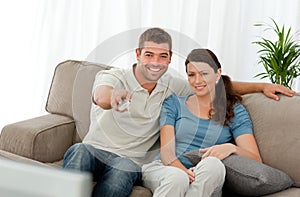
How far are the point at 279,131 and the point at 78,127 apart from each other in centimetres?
89

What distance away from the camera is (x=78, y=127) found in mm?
2504

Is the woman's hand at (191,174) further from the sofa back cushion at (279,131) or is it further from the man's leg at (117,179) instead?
the sofa back cushion at (279,131)

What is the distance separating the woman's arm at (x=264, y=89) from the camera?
228cm

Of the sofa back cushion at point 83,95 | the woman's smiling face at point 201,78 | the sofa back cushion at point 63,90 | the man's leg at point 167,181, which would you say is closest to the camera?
the man's leg at point 167,181

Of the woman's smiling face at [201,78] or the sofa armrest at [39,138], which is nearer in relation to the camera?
the woman's smiling face at [201,78]

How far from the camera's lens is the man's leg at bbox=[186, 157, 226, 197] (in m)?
1.96

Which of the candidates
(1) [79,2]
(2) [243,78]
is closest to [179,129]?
(2) [243,78]

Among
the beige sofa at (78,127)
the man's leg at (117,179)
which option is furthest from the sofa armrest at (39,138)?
the man's leg at (117,179)

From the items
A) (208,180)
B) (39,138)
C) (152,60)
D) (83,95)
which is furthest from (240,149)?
(39,138)

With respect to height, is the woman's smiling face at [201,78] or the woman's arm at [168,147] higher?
the woman's smiling face at [201,78]

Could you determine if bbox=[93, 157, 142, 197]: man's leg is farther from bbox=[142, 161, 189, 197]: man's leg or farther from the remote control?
the remote control

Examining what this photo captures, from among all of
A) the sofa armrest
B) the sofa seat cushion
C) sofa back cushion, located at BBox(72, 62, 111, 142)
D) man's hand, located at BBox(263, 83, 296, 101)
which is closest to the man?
man's hand, located at BBox(263, 83, 296, 101)

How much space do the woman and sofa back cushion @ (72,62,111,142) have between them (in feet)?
1.25

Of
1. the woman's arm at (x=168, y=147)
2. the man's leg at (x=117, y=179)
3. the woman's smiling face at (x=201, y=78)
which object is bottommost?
the man's leg at (x=117, y=179)
